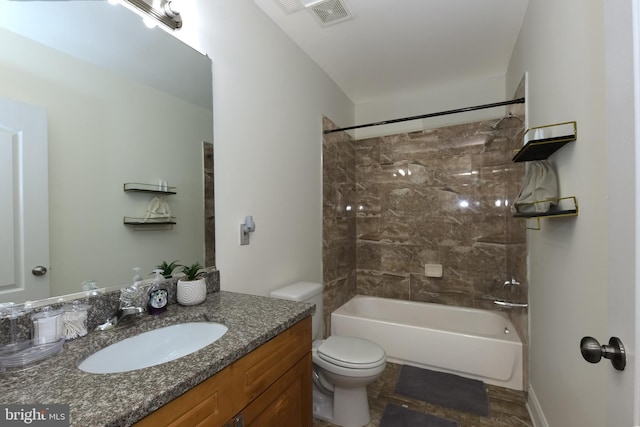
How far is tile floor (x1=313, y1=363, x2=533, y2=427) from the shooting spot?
1.76m

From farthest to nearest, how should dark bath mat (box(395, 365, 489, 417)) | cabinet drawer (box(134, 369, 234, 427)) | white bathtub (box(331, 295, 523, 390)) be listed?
white bathtub (box(331, 295, 523, 390)), dark bath mat (box(395, 365, 489, 417)), cabinet drawer (box(134, 369, 234, 427))

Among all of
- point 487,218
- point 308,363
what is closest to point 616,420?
point 308,363

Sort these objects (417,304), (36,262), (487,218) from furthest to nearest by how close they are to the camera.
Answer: (417,304)
(487,218)
(36,262)

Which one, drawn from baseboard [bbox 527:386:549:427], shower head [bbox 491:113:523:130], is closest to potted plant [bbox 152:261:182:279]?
baseboard [bbox 527:386:549:427]

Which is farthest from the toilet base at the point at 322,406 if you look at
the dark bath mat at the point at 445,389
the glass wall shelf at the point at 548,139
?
the glass wall shelf at the point at 548,139

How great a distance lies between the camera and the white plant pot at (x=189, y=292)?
4.12 feet

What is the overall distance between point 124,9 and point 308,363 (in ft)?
5.57

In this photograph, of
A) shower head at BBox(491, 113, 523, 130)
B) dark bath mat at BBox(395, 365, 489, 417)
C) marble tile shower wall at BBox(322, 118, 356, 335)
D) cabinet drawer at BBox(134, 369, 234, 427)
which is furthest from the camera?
marble tile shower wall at BBox(322, 118, 356, 335)

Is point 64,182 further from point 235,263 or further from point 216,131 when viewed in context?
point 235,263

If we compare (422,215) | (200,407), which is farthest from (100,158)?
(422,215)

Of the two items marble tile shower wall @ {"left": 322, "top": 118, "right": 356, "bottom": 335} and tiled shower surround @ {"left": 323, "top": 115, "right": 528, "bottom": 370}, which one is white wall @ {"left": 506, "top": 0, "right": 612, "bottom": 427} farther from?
marble tile shower wall @ {"left": 322, "top": 118, "right": 356, "bottom": 335}

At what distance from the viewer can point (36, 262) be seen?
0.92 metres

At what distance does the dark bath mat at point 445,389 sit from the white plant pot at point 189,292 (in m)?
1.66

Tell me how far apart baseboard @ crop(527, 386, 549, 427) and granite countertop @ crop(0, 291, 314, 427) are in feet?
5.51
